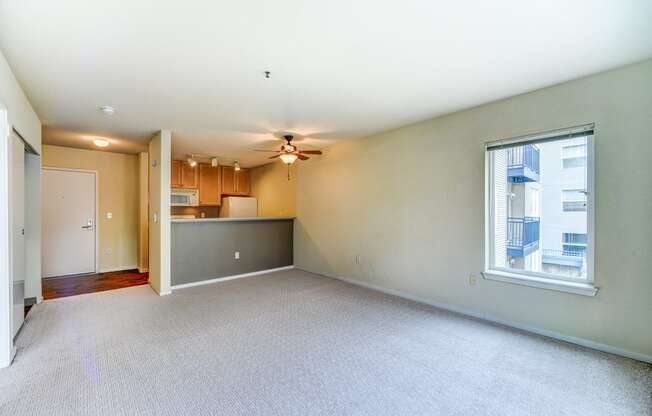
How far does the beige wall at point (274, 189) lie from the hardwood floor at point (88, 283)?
2.84 meters

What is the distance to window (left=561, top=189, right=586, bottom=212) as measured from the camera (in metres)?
2.73

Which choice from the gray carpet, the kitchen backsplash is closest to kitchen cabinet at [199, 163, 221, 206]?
the kitchen backsplash

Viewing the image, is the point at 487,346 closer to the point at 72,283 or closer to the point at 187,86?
the point at 187,86

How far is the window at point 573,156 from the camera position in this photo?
2.74m

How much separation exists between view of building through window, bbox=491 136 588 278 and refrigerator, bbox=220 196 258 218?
5.42m

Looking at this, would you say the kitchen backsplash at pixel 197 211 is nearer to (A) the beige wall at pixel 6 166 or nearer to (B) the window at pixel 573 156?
(A) the beige wall at pixel 6 166

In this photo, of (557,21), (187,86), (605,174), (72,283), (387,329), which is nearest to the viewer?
(557,21)

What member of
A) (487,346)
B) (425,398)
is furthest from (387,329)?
(425,398)

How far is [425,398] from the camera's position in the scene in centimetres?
192

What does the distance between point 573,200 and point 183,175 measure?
6.85m

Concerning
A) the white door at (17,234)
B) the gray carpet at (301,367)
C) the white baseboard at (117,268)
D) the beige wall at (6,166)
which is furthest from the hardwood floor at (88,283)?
the beige wall at (6,166)

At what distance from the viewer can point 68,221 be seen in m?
5.31

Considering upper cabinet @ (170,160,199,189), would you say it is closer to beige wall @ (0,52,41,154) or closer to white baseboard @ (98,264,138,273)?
white baseboard @ (98,264,138,273)

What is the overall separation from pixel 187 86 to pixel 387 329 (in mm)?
3067
